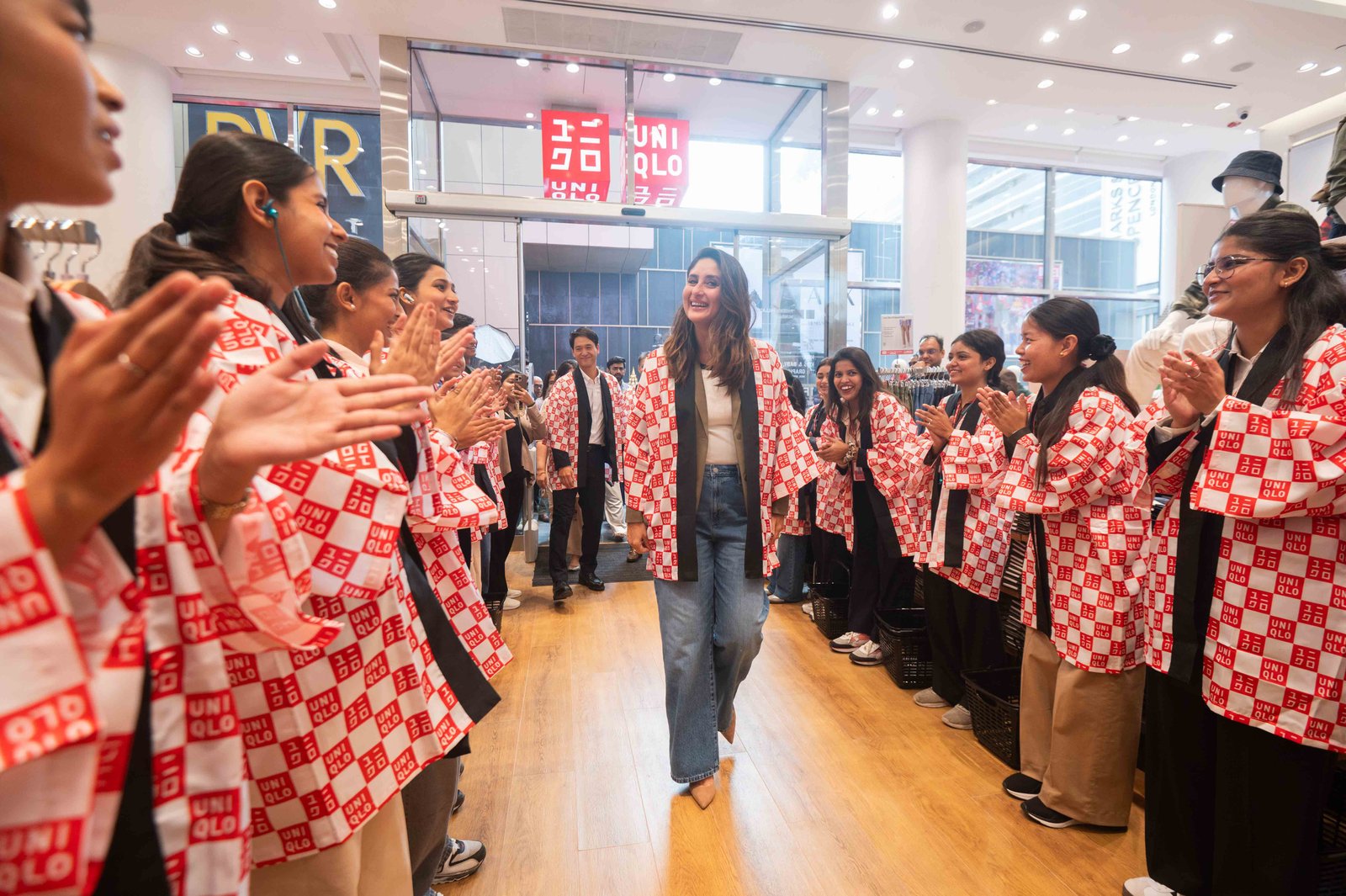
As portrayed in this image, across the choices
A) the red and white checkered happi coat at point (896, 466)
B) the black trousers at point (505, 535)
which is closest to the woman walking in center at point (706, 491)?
the red and white checkered happi coat at point (896, 466)

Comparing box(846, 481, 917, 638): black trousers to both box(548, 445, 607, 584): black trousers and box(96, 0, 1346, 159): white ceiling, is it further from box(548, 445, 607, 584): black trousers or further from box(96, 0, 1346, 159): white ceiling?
box(96, 0, 1346, 159): white ceiling

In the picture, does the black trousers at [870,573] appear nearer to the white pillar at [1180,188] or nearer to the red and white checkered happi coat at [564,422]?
the red and white checkered happi coat at [564,422]

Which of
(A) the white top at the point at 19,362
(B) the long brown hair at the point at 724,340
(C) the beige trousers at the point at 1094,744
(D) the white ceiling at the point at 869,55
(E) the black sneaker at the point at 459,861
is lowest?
(E) the black sneaker at the point at 459,861

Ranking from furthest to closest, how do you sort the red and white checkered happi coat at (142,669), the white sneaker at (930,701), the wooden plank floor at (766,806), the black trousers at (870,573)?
the black trousers at (870,573), the white sneaker at (930,701), the wooden plank floor at (766,806), the red and white checkered happi coat at (142,669)

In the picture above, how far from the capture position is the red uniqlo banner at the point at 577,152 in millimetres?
5859

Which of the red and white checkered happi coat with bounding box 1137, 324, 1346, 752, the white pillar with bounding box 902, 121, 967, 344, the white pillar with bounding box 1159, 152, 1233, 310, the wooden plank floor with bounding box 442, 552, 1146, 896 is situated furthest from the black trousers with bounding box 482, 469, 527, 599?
the white pillar with bounding box 1159, 152, 1233, 310

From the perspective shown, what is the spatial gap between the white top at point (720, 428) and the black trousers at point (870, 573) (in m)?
1.39

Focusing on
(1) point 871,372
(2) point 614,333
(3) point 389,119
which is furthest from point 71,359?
(2) point 614,333

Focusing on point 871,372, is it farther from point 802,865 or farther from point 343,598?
point 343,598

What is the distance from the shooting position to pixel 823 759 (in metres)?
2.35

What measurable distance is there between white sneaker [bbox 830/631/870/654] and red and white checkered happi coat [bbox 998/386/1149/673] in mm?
1419

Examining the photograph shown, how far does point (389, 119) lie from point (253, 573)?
18.2 feet

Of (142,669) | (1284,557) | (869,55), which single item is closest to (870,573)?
(1284,557)

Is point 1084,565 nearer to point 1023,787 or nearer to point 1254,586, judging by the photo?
point 1254,586
